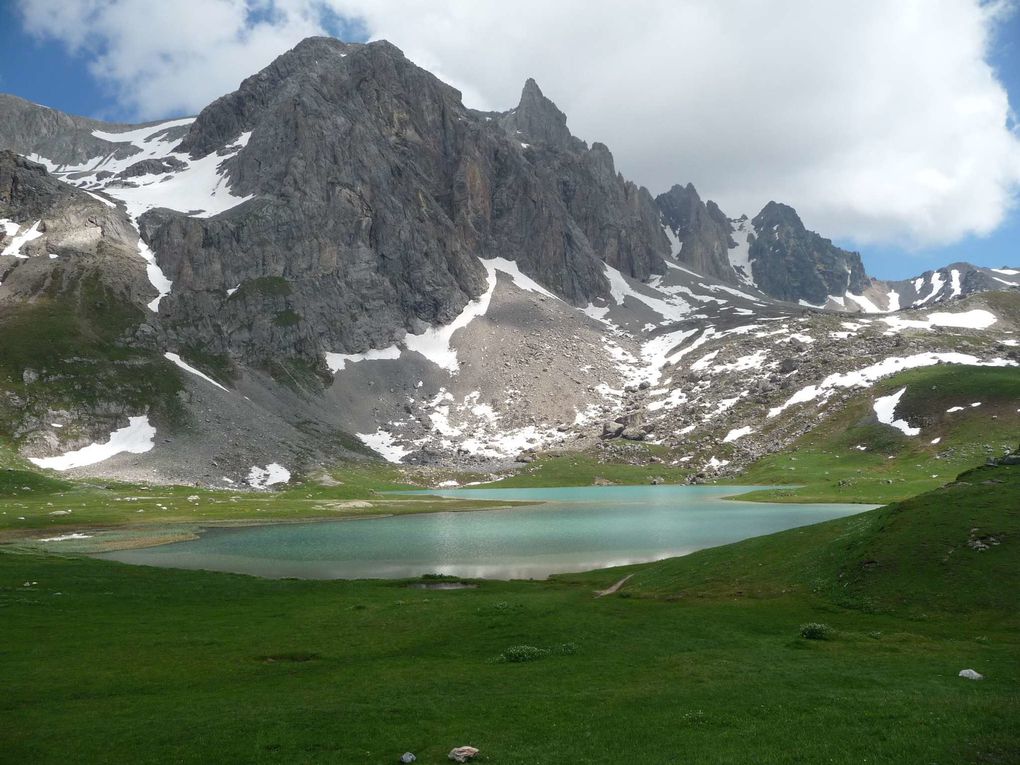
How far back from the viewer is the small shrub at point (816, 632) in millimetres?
26547

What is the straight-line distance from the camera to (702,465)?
6703 inches

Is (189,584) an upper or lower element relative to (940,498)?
lower

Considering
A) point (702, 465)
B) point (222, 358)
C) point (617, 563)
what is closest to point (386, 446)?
point (222, 358)

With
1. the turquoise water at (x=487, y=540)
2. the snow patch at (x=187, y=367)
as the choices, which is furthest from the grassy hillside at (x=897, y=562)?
the snow patch at (x=187, y=367)

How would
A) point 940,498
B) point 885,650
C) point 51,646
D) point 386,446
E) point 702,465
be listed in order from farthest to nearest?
point 386,446 → point 702,465 → point 940,498 → point 51,646 → point 885,650

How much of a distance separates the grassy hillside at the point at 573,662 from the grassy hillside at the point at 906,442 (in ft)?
258

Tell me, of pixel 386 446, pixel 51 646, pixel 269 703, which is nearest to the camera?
pixel 269 703

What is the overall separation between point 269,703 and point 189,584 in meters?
30.5

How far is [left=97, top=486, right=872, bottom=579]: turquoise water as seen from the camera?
59.2 m

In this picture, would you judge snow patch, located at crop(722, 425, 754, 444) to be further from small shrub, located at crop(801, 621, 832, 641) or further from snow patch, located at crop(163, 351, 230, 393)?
small shrub, located at crop(801, 621, 832, 641)

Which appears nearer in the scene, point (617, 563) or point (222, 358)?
point (617, 563)

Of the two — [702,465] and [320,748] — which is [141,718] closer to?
[320,748]

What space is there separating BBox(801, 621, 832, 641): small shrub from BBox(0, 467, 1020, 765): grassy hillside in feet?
0.83

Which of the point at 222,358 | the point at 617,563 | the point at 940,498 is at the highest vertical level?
the point at 222,358
